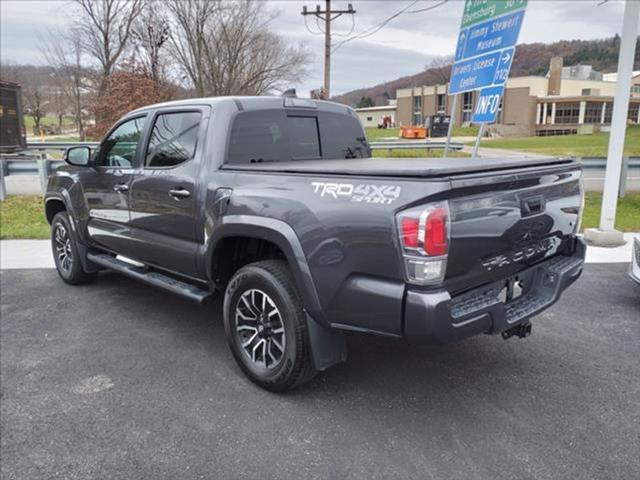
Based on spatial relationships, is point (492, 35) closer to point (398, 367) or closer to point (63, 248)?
point (398, 367)

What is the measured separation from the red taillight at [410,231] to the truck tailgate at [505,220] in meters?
0.20

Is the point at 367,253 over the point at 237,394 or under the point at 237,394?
over

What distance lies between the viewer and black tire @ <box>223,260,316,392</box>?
10.5 ft

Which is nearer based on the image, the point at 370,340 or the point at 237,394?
the point at 237,394

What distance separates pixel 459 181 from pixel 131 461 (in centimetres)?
225

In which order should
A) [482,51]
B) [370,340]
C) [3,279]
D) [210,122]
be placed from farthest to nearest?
[482,51] → [3,279] → [370,340] → [210,122]

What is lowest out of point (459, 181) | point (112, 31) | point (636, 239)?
point (636, 239)

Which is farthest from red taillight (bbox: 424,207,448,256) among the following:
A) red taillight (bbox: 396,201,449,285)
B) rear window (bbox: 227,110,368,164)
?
rear window (bbox: 227,110,368,164)

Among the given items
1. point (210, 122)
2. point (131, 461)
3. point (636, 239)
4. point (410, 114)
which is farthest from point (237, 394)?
point (410, 114)

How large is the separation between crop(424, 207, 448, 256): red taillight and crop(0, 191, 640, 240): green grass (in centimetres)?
704

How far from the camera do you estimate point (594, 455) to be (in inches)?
108

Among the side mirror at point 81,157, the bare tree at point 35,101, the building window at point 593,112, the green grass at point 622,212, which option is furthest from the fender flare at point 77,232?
the building window at point 593,112

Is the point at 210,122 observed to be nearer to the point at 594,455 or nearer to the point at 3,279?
the point at 594,455

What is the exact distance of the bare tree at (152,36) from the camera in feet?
80.4
